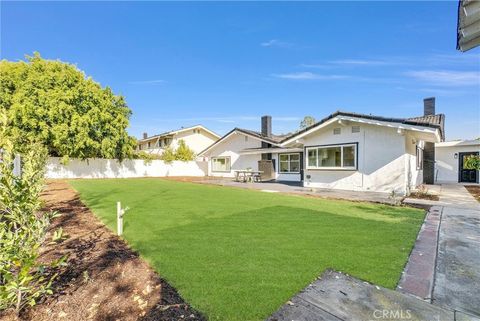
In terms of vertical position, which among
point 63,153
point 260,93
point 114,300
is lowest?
point 114,300

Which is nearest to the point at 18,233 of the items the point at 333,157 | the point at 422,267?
the point at 422,267

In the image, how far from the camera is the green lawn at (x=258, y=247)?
2.85 m

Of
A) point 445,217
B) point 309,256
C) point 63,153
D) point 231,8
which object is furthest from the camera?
point 63,153

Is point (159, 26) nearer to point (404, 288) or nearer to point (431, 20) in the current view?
point (431, 20)

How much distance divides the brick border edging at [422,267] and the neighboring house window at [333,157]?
24.5ft

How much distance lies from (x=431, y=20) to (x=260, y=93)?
15892 mm

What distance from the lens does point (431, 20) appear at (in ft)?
31.4

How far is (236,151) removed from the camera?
81.4ft

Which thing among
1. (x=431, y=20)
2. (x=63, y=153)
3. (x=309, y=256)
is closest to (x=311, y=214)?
(x=309, y=256)

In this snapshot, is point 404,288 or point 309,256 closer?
point 404,288

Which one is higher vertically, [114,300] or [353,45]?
[353,45]

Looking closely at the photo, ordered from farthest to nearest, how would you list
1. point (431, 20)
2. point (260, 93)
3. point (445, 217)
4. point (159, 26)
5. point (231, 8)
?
point (260, 93) → point (159, 26) → point (231, 8) → point (431, 20) → point (445, 217)
